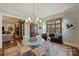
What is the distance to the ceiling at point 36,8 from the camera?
7.16 feet

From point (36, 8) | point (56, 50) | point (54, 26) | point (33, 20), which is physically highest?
point (36, 8)

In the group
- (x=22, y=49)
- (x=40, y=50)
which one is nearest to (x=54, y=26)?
(x=40, y=50)

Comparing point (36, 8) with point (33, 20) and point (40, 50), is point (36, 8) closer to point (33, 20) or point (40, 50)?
point (33, 20)

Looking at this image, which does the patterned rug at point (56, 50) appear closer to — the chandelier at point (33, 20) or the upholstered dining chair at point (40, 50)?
the upholstered dining chair at point (40, 50)

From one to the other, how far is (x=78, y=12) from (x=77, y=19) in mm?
136

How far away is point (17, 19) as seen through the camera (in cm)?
221

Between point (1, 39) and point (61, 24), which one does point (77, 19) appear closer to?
point (61, 24)

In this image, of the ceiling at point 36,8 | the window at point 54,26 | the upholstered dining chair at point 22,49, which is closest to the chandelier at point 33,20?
the ceiling at point 36,8

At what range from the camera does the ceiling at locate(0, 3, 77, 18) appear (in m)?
2.18

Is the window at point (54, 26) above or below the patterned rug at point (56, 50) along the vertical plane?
above

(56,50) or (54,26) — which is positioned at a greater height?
(54,26)

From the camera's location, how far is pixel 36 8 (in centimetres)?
223

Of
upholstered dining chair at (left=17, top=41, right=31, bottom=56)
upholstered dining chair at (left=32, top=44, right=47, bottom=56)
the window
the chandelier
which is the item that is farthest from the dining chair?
the chandelier

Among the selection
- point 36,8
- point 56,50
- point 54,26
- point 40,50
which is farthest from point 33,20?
point 56,50
